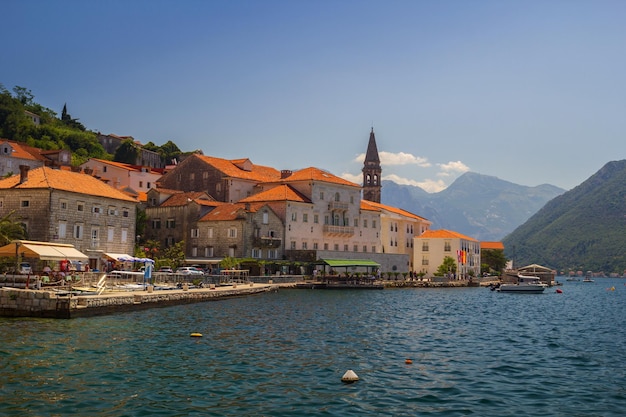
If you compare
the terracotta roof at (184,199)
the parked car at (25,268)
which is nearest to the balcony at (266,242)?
the terracotta roof at (184,199)

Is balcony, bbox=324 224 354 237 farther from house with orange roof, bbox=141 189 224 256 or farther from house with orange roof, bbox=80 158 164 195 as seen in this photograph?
house with orange roof, bbox=80 158 164 195

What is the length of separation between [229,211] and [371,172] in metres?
52.8

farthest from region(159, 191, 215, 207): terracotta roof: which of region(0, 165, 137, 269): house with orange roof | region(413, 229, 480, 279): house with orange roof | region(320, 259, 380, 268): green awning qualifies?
region(413, 229, 480, 279): house with orange roof

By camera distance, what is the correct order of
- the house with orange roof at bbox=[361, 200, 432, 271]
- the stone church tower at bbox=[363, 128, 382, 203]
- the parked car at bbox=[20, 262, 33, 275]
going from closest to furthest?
the parked car at bbox=[20, 262, 33, 275], the house with orange roof at bbox=[361, 200, 432, 271], the stone church tower at bbox=[363, 128, 382, 203]

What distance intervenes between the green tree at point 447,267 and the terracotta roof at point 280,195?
32.1 m

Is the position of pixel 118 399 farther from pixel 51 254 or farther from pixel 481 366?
pixel 51 254

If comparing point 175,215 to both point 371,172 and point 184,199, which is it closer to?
point 184,199

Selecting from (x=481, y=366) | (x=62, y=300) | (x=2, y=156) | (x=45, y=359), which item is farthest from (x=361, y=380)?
(x=2, y=156)

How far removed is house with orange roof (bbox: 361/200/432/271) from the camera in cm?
10738

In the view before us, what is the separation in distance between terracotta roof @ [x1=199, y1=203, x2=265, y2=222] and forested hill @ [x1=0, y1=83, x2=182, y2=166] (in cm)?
3858

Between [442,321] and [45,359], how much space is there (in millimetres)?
26005

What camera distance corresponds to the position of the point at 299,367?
22.1m

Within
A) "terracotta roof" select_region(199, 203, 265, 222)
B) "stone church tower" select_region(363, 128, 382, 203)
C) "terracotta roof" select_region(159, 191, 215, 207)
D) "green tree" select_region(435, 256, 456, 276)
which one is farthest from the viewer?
"stone church tower" select_region(363, 128, 382, 203)

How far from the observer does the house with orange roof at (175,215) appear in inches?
3177
